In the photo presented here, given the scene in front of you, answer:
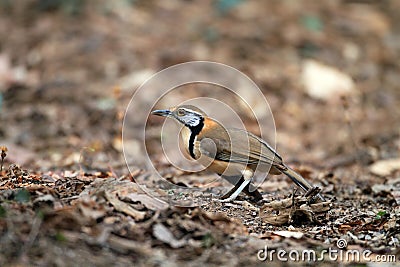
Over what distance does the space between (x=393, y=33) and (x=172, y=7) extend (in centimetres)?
461

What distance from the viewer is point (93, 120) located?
31.2ft

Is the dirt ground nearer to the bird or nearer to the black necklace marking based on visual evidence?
the bird

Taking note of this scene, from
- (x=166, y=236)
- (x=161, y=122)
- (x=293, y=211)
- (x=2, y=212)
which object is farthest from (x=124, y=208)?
(x=161, y=122)

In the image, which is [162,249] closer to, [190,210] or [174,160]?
[190,210]

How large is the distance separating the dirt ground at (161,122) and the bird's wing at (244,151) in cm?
38

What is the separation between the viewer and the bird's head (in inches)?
237

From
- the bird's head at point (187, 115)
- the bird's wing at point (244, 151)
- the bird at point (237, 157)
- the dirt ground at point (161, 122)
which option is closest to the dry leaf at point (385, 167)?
the dirt ground at point (161, 122)

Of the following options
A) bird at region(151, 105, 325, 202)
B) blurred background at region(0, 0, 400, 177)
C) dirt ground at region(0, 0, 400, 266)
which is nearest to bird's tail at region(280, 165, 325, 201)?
bird at region(151, 105, 325, 202)

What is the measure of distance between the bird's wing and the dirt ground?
1.24ft

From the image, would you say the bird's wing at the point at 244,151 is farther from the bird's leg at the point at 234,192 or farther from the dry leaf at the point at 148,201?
the dry leaf at the point at 148,201

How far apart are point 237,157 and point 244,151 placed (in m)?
0.09

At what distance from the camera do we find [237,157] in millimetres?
5656

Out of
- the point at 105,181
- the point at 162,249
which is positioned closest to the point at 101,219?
the point at 162,249

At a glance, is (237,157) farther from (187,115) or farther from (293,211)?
(293,211)
